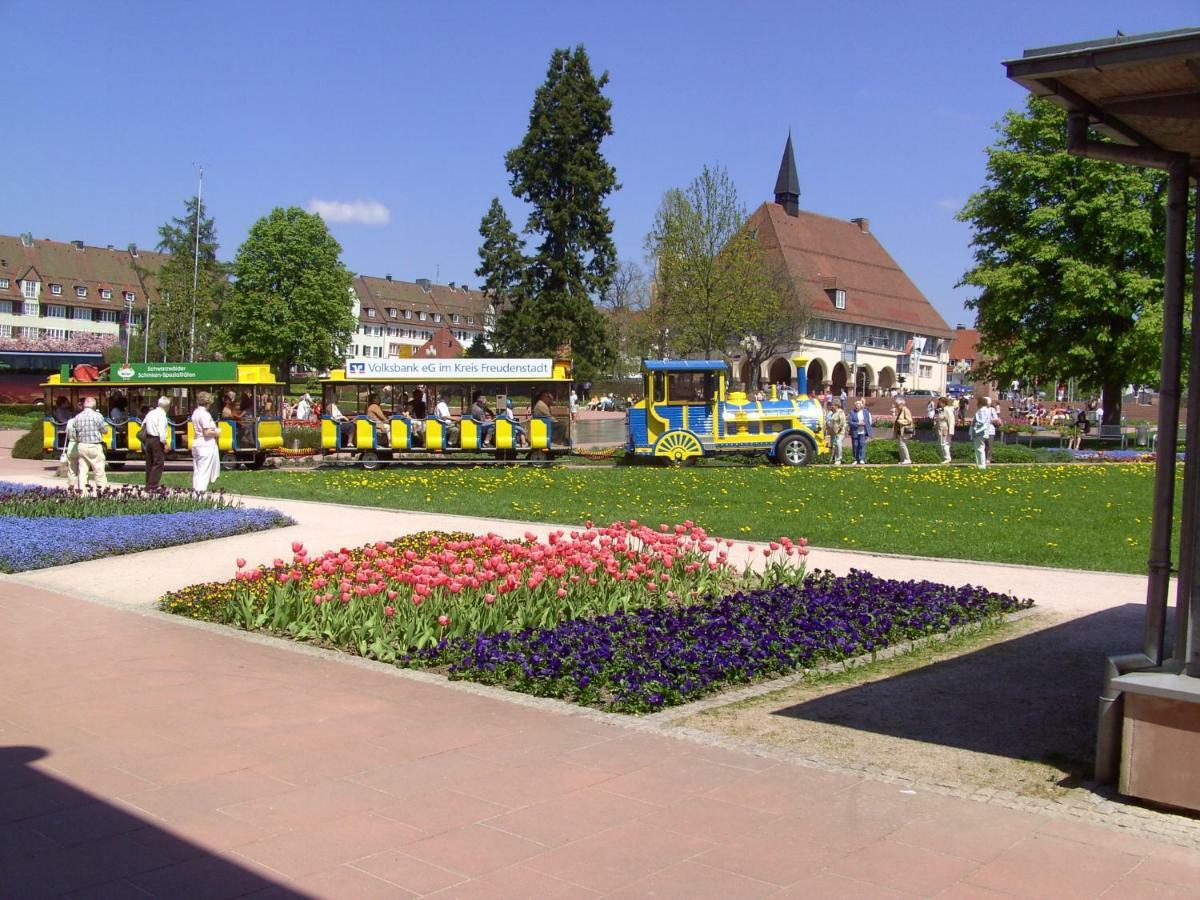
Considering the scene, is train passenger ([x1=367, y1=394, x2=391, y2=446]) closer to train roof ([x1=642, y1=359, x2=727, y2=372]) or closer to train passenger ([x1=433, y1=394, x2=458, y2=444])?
train passenger ([x1=433, y1=394, x2=458, y2=444])

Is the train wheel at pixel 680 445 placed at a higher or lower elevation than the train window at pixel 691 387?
lower

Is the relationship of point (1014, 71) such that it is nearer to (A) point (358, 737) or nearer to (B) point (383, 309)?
(A) point (358, 737)

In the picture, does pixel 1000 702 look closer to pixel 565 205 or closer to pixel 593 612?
pixel 593 612

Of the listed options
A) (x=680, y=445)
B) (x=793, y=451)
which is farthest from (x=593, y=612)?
(x=793, y=451)

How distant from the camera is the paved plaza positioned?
448 cm

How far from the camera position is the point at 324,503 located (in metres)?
19.9

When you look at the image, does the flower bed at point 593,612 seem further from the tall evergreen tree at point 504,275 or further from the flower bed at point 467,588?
the tall evergreen tree at point 504,275

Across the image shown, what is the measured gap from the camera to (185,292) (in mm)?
Answer: 67438

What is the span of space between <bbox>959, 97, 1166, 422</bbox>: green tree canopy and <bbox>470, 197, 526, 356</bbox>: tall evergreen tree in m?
22.2

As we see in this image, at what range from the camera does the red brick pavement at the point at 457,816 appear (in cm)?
447

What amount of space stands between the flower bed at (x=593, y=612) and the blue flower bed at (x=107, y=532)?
3.42 metres

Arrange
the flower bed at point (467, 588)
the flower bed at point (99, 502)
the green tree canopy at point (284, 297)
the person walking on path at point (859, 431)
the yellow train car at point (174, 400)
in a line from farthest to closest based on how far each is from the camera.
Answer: the green tree canopy at point (284, 297) < the person walking on path at point (859, 431) < the yellow train car at point (174, 400) < the flower bed at point (99, 502) < the flower bed at point (467, 588)

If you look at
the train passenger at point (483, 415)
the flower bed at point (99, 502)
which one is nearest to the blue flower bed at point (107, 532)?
the flower bed at point (99, 502)

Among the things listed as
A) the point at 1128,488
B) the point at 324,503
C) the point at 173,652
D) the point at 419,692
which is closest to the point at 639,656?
the point at 419,692
